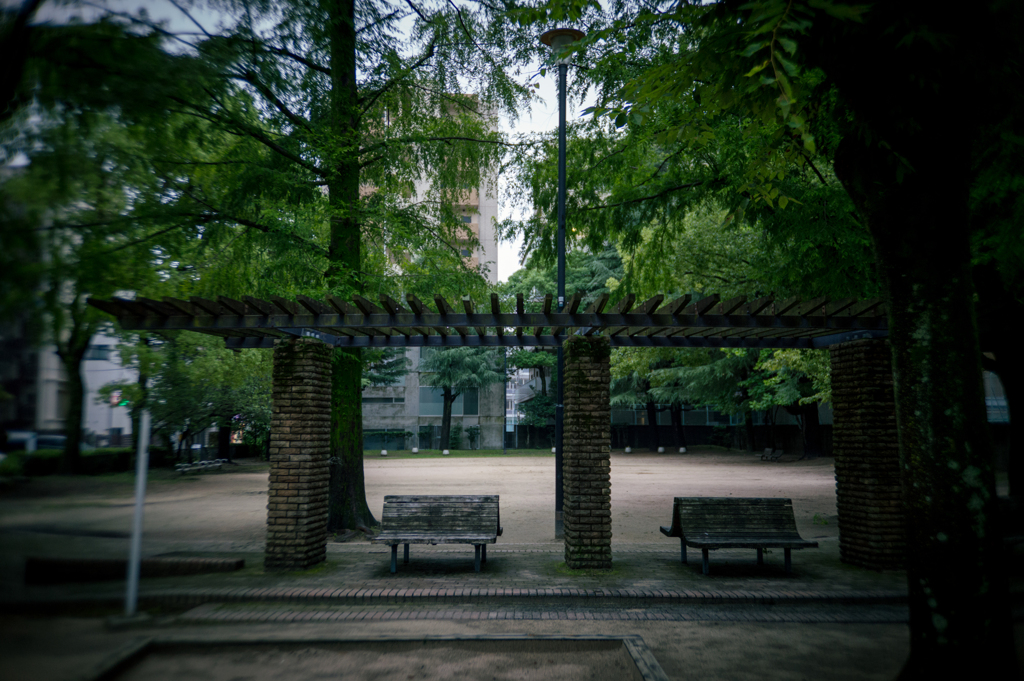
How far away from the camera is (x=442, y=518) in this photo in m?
8.02

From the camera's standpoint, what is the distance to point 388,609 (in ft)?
20.7

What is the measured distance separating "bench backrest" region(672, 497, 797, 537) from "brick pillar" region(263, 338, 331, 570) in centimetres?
491

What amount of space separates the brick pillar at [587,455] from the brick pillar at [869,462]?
3.35m

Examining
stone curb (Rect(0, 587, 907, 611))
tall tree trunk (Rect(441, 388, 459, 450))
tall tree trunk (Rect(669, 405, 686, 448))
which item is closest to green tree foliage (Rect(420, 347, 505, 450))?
tall tree trunk (Rect(441, 388, 459, 450))

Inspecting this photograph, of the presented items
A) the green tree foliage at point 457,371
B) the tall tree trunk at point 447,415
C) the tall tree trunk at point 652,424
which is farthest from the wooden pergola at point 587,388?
the tall tree trunk at point 652,424

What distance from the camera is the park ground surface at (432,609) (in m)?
1.20

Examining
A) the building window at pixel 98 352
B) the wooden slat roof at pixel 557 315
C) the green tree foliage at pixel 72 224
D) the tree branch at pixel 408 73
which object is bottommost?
the building window at pixel 98 352

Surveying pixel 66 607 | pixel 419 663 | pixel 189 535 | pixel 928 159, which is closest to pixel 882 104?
pixel 928 159

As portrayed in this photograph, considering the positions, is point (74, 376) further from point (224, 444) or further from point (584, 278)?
point (584, 278)

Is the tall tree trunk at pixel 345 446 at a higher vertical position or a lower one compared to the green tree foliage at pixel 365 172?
lower

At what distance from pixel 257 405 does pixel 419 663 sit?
21.5 metres

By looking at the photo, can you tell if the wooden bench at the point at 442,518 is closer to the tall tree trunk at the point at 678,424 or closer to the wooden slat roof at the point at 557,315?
the wooden slat roof at the point at 557,315

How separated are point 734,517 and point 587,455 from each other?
7.22ft

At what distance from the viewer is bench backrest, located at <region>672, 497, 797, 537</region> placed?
7.79m
